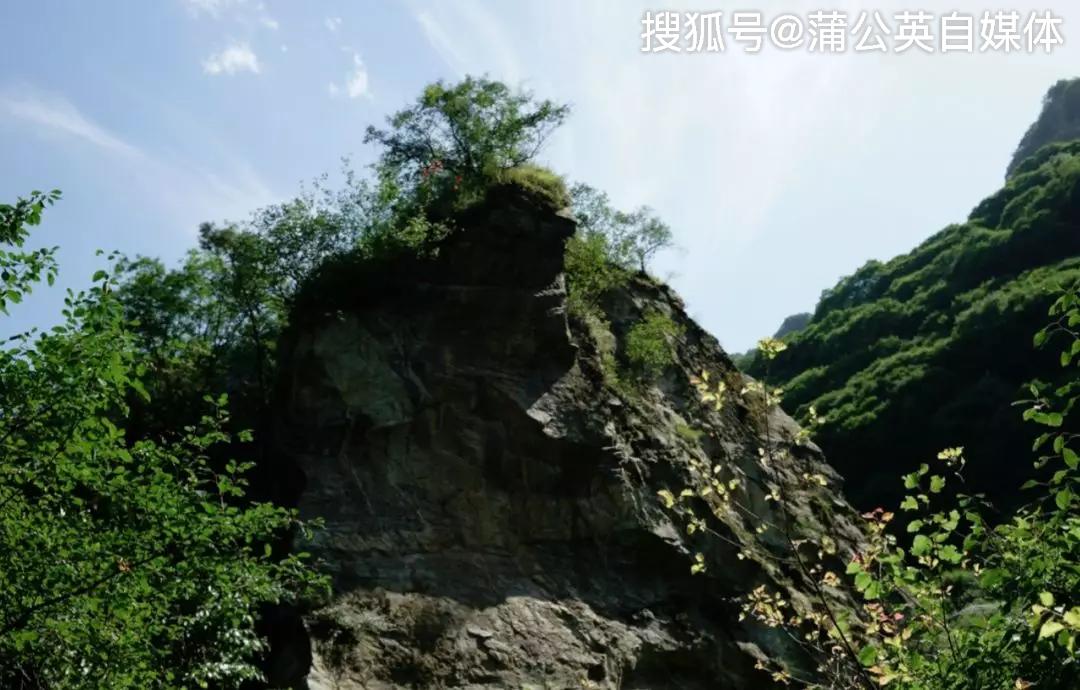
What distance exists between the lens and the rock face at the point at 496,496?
755 inches

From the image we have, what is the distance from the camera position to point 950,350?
166ft

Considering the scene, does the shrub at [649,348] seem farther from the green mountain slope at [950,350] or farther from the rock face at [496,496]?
the green mountain slope at [950,350]

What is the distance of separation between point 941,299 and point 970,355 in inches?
339

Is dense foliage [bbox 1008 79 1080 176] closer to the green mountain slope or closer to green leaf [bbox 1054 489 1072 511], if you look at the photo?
the green mountain slope

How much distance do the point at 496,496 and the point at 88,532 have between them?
38.3 feet

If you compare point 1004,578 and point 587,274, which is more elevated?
point 587,274

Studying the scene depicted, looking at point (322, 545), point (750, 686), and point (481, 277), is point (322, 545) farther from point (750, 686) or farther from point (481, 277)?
point (750, 686)

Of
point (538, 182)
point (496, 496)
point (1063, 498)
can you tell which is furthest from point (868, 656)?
point (538, 182)

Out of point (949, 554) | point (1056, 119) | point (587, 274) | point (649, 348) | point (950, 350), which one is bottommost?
point (949, 554)

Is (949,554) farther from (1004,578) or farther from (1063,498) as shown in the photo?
(1063,498)

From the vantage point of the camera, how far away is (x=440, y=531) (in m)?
20.7

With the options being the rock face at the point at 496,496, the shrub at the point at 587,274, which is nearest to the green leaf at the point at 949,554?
the rock face at the point at 496,496

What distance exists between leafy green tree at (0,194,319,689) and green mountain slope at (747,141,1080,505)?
37163 millimetres

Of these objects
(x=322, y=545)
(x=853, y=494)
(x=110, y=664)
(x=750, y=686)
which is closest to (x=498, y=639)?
(x=322, y=545)
